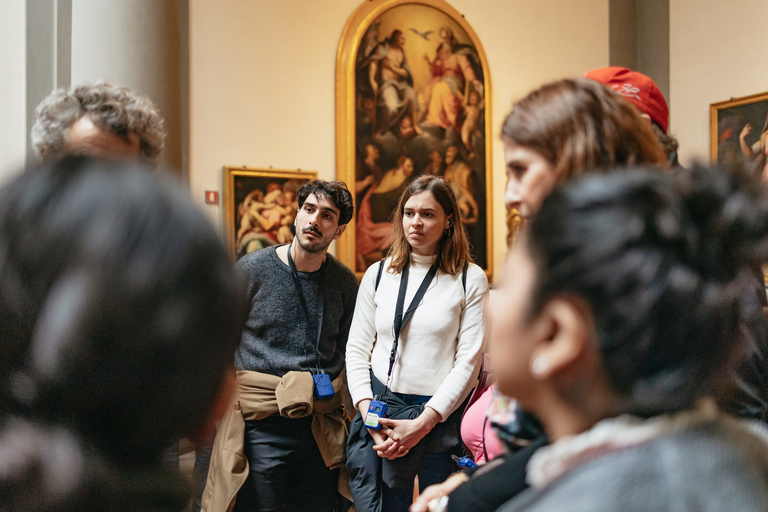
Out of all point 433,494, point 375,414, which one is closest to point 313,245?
point 375,414

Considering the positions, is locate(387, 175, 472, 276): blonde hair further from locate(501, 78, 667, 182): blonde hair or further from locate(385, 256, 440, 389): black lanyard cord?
locate(501, 78, 667, 182): blonde hair

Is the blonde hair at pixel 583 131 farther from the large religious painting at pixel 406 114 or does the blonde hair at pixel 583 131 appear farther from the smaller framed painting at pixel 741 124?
the smaller framed painting at pixel 741 124

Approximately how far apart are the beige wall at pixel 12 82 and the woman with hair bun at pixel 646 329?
17.6ft

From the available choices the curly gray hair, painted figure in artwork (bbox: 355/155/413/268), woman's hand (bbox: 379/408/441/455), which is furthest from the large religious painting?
the curly gray hair

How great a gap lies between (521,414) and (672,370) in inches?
18.1

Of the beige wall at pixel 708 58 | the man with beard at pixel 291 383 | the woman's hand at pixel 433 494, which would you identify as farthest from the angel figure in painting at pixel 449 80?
the woman's hand at pixel 433 494

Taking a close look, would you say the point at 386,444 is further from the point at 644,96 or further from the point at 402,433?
the point at 644,96

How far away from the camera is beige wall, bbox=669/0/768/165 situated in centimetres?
734

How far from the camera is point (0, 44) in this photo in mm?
4883

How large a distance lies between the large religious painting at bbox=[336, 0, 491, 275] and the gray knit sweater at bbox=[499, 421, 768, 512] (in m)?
6.19

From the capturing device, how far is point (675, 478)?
706 mm

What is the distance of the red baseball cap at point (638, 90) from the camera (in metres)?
1.63

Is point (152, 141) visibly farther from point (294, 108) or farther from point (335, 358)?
point (294, 108)

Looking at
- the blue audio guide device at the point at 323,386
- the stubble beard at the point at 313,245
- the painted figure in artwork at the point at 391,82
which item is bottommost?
the blue audio guide device at the point at 323,386
